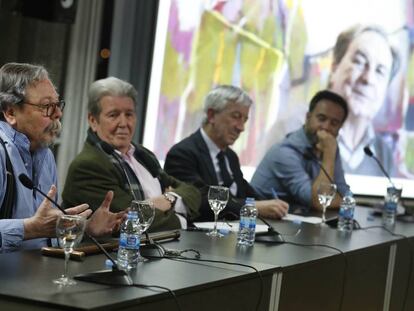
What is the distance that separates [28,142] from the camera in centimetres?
329

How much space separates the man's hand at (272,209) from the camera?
4.71 meters

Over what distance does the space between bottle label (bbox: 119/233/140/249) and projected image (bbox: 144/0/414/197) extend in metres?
3.60

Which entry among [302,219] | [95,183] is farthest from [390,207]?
[95,183]

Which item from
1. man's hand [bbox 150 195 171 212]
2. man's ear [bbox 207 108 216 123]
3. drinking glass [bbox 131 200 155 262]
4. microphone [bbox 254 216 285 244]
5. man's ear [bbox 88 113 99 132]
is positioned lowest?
microphone [bbox 254 216 285 244]

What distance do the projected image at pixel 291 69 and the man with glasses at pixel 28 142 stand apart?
3026mm

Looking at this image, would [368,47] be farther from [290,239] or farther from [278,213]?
[290,239]

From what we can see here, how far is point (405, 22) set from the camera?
22.5 ft

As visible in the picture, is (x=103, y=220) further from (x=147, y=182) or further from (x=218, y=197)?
(x=147, y=182)

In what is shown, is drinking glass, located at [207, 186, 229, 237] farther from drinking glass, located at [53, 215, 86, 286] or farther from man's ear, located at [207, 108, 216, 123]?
drinking glass, located at [53, 215, 86, 286]

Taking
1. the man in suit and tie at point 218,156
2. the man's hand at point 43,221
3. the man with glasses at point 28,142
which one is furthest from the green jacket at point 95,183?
the man's hand at point 43,221

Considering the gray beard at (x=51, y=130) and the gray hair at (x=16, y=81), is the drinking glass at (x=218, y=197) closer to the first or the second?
the gray beard at (x=51, y=130)

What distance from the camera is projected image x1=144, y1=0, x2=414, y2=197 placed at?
6434 mm

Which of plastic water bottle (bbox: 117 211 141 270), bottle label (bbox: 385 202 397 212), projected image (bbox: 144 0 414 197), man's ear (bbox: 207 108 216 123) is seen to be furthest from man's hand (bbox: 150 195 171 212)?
projected image (bbox: 144 0 414 197)

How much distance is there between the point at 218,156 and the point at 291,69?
185 centimetres
